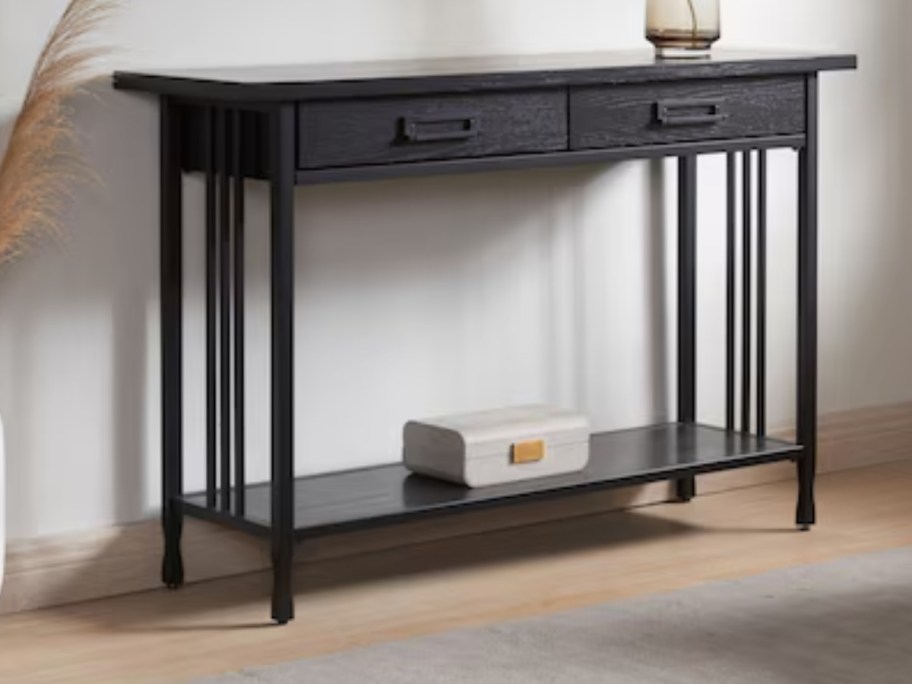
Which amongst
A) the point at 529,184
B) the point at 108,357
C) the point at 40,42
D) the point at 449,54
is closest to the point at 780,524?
the point at 529,184

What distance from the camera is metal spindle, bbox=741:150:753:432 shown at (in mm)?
4543

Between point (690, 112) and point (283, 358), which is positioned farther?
point (690, 112)

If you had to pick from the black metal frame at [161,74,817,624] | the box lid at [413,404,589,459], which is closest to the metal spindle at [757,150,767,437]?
the black metal frame at [161,74,817,624]

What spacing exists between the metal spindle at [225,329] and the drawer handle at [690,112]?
2.71ft

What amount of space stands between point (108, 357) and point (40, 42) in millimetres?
582

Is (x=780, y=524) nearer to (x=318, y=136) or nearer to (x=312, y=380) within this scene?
(x=312, y=380)

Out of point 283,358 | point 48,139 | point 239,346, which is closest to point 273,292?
point 283,358

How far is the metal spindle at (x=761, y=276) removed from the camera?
176 inches

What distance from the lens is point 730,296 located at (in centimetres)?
459

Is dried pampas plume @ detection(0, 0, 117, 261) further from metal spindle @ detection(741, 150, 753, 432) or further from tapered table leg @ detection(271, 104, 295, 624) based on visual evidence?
metal spindle @ detection(741, 150, 753, 432)

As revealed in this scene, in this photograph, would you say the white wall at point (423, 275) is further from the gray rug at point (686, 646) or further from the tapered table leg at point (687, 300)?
the gray rug at point (686, 646)

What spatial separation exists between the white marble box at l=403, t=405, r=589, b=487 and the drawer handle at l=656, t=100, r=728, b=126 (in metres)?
0.61

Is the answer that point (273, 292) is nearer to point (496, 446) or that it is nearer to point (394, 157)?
point (394, 157)

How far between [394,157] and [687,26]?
0.84 m
